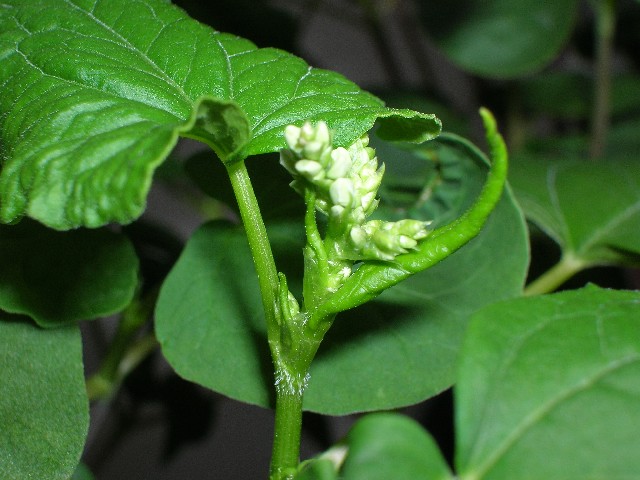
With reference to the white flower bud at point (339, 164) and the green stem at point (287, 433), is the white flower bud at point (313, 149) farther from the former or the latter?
the green stem at point (287, 433)

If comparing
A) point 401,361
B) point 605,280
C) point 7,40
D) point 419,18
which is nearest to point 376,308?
point 401,361

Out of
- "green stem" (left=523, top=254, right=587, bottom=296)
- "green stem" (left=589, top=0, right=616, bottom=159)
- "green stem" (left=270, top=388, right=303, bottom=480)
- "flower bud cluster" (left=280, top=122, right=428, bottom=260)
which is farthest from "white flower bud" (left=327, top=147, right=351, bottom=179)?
"green stem" (left=589, top=0, right=616, bottom=159)

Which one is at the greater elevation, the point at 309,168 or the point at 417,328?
the point at 309,168

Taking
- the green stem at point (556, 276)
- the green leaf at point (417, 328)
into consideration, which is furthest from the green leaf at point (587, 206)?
the green leaf at point (417, 328)

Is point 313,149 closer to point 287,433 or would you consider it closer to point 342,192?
point 342,192

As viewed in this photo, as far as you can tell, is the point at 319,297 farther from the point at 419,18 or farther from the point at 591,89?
the point at 591,89

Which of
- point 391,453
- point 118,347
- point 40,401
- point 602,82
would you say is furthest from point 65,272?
point 602,82
